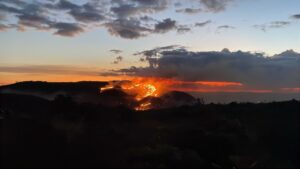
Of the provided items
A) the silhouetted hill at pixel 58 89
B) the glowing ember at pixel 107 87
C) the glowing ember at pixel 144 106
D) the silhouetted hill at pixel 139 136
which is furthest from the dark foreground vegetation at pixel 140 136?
the glowing ember at pixel 107 87

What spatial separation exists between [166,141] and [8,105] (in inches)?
458

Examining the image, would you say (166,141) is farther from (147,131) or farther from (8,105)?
(8,105)

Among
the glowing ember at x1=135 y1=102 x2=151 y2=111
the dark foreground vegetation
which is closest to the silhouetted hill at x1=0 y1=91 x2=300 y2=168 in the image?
A: the dark foreground vegetation

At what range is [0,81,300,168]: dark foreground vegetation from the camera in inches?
795

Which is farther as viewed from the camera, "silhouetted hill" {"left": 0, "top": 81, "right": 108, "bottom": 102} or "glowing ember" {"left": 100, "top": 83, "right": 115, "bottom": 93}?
"glowing ember" {"left": 100, "top": 83, "right": 115, "bottom": 93}

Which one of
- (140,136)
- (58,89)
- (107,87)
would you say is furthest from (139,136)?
(58,89)

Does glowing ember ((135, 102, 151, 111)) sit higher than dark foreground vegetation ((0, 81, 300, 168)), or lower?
higher

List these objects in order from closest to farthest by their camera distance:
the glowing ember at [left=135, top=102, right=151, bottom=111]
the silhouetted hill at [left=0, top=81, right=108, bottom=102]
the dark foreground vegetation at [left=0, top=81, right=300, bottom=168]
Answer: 1. the dark foreground vegetation at [left=0, top=81, right=300, bottom=168]
2. the silhouetted hill at [left=0, top=81, right=108, bottom=102]
3. the glowing ember at [left=135, top=102, right=151, bottom=111]

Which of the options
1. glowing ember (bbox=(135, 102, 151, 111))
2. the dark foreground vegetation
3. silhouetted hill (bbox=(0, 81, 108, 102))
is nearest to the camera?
the dark foreground vegetation

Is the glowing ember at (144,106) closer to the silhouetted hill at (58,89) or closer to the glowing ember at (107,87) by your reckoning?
the glowing ember at (107,87)

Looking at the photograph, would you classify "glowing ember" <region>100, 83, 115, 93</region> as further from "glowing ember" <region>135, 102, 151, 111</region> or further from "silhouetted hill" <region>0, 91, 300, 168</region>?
"silhouetted hill" <region>0, 91, 300, 168</region>

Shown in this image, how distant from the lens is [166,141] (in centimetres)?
2412

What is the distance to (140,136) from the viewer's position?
2475cm

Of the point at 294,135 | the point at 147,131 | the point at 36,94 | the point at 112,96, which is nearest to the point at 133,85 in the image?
the point at 112,96
